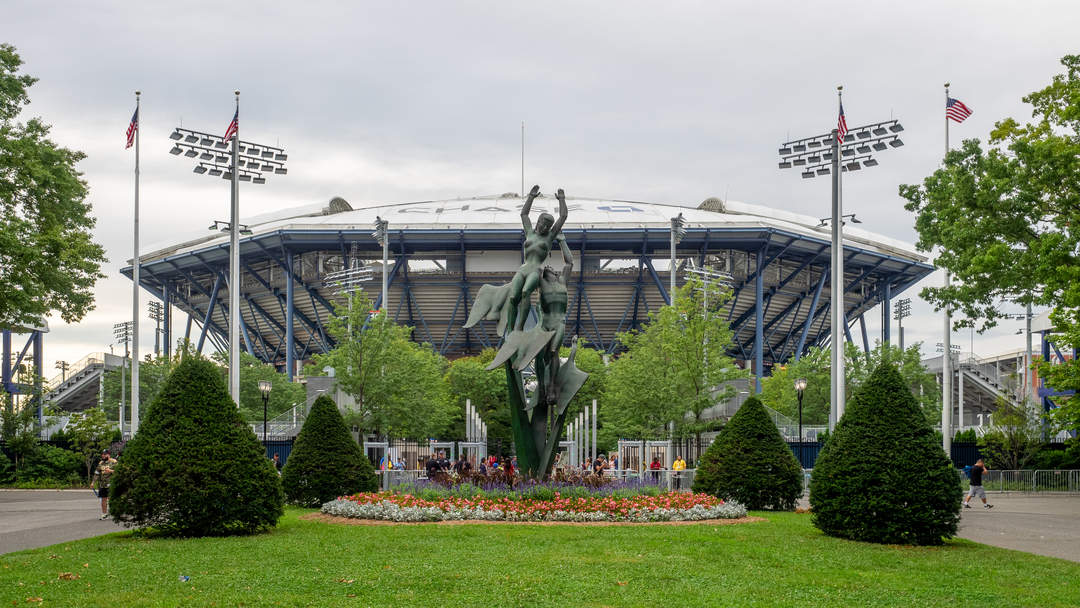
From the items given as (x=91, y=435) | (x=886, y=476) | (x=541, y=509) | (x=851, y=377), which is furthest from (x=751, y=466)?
(x=851, y=377)

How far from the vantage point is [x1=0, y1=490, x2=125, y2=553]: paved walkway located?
1731 centimetres

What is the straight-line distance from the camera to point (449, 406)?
5191cm

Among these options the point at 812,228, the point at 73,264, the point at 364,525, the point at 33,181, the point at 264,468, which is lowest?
the point at 364,525

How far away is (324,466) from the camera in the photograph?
72.9ft

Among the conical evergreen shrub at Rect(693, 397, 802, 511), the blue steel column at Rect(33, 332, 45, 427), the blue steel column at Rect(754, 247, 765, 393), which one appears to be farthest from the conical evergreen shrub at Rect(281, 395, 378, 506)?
the blue steel column at Rect(754, 247, 765, 393)

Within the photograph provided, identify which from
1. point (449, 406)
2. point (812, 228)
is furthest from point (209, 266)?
point (812, 228)

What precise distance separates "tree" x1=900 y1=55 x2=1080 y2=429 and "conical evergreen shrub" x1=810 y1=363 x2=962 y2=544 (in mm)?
11616

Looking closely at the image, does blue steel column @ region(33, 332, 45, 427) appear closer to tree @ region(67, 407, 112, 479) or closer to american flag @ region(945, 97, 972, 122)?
tree @ region(67, 407, 112, 479)

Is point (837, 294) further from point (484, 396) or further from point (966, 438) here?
point (484, 396)

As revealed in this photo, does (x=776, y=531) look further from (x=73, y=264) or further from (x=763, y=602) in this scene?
(x=73, y=264)

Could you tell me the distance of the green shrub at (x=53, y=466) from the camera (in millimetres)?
39812

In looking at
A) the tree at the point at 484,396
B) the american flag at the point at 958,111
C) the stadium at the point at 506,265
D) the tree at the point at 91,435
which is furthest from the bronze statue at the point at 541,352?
the stadium at the point at 506,265

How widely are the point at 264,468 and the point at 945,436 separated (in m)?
28.7

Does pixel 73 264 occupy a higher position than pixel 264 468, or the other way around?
pixel 73 264
